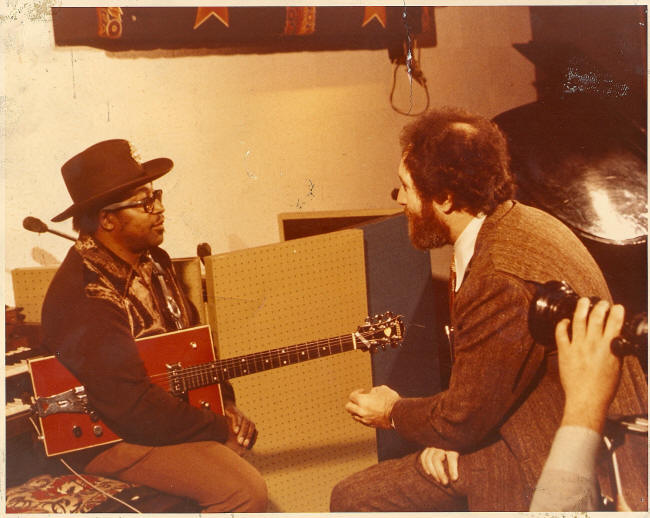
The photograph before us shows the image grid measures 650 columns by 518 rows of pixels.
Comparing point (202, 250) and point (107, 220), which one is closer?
point (107, 220)

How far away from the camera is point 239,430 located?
79.1 inches

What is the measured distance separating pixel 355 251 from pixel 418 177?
0.30 metres

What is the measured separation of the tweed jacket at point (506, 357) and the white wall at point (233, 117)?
47 cm

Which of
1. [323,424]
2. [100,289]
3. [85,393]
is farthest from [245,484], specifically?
[100,289]

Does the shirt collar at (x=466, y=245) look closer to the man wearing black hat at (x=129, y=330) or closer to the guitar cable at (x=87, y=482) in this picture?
the man wearing black hat at (x=129, y=330)

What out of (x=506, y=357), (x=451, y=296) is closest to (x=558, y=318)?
(x=506, y=357)

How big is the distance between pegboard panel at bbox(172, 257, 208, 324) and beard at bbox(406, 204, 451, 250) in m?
0.65

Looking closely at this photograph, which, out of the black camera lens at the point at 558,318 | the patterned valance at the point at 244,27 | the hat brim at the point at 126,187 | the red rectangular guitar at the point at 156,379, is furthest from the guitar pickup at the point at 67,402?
the black camera lens at the point at 558,318

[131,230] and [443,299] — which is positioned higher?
[131,230]

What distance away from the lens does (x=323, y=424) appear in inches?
81.4

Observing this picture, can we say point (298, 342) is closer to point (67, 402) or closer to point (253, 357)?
point (253, 357)

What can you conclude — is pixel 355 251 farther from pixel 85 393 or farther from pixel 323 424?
pixel 85 393

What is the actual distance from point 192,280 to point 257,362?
312 millimetres

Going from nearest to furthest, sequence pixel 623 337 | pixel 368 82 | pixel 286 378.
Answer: pixel 623 337
pixel 286 378
pixel 368 82
